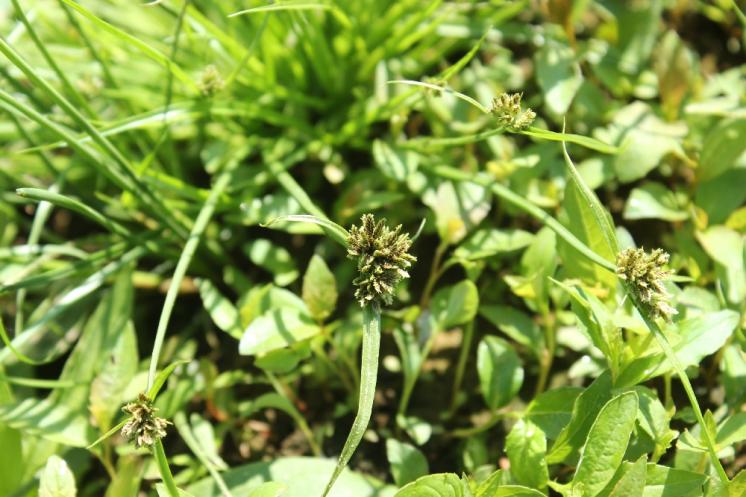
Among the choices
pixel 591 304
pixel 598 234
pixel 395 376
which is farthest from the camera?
pixel 395 376

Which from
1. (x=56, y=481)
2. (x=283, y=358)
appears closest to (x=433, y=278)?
(x=283, y=358)

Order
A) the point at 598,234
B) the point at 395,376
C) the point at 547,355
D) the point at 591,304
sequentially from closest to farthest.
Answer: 1. the point at 591,304
2. the point at 598,234
3. the point at 547,355
4. the point at 395,376

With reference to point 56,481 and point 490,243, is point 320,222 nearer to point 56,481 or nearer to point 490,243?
point 490,243

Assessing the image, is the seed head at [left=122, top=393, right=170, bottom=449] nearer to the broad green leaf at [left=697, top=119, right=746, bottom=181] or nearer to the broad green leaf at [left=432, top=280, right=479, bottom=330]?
the broad green leaf at [left=432, top=280, right=479, bottom=330]

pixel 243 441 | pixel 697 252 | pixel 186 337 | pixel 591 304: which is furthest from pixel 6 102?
pixel 697 252

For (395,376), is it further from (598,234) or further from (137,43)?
(137,43)

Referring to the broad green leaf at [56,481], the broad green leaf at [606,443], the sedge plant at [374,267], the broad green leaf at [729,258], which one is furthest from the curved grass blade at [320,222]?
the broad green leaf at [729,258]

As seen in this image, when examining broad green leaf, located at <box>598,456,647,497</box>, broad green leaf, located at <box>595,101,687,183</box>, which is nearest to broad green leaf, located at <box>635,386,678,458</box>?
broad green leaf, located at <box>598,456,647,497</box>

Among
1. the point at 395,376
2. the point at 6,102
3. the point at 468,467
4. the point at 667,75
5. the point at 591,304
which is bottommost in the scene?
the point at 468,467

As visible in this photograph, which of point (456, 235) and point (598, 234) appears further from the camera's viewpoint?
point (456, 235)
